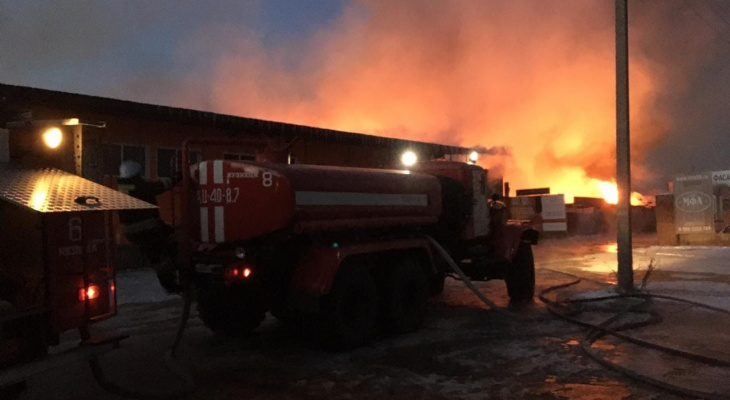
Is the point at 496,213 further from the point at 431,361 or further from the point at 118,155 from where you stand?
the point at 118,155

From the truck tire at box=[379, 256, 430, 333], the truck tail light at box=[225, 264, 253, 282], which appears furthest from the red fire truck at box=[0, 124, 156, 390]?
the truck tire at box=[379, 256, 430, 333]

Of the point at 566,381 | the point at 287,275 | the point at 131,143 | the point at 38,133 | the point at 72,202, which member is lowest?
the point at 566,381

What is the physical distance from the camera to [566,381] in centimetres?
571

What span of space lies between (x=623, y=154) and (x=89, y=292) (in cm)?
879

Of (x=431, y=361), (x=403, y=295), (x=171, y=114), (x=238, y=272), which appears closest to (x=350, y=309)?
(x=403, y=295)

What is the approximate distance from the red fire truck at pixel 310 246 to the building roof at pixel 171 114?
5356 millimetres

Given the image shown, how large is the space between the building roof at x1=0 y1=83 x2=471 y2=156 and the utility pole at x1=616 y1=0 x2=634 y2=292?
28.5ft

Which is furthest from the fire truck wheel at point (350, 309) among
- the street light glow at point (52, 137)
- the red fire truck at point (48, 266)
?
the street light glow at point (52, 137)

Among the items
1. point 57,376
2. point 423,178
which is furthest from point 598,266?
point 57,376

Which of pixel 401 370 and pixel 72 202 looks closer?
pixel 72 202

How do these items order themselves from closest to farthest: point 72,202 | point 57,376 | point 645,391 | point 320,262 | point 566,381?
point 72,202
point 645,391
point 566,381
point 57,376
point 320,262

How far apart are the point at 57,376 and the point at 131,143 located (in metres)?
10.0

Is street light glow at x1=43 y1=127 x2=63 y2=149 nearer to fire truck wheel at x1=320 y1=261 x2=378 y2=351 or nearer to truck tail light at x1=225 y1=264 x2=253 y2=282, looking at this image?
truck tail light at x1=225 y1=264 x2=253 y2=282

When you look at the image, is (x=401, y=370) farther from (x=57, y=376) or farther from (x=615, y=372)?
(x=57, y=376)
